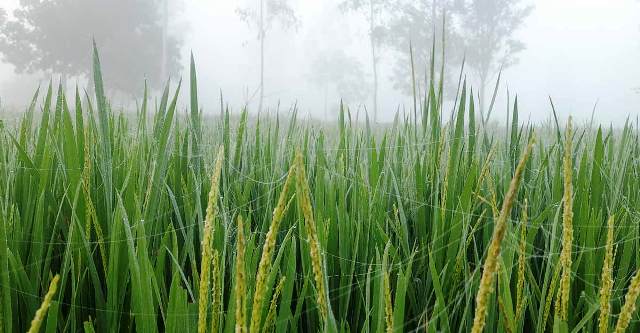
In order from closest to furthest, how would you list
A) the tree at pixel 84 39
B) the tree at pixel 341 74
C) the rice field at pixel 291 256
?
the rice field at pixel 291 256 < the tree at pixel 84 39 < the tree at pixel 341 74

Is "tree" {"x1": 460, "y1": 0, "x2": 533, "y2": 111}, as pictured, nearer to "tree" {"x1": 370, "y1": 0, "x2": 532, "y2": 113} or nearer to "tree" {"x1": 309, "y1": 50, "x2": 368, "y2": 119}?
"tree" {"x1": 370, "y1": 0, "x2": 532, "y2": 113}

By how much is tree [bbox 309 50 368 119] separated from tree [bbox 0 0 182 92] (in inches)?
600

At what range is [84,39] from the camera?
23.9 m

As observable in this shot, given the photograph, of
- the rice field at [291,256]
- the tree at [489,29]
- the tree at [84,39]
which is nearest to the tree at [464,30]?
the tree at [489,29]

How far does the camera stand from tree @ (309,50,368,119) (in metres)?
38.5

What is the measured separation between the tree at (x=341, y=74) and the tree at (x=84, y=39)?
50.0 ft

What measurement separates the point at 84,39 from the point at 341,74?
19842 mm

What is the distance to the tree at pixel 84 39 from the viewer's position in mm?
22984

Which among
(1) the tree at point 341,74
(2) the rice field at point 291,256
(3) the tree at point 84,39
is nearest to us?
(2) the rice field at point 291,256

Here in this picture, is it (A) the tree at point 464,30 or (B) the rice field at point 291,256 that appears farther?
(A) the tree at point 464,30

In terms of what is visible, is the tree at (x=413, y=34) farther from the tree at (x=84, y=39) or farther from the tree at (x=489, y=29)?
the tree at (x=84, y=39)

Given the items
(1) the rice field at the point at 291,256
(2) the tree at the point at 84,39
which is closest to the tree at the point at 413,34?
(2) the tree at the point at 84,39

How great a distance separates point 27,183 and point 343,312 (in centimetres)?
45

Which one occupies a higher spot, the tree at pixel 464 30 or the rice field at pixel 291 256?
the tree at pixel 464 30
